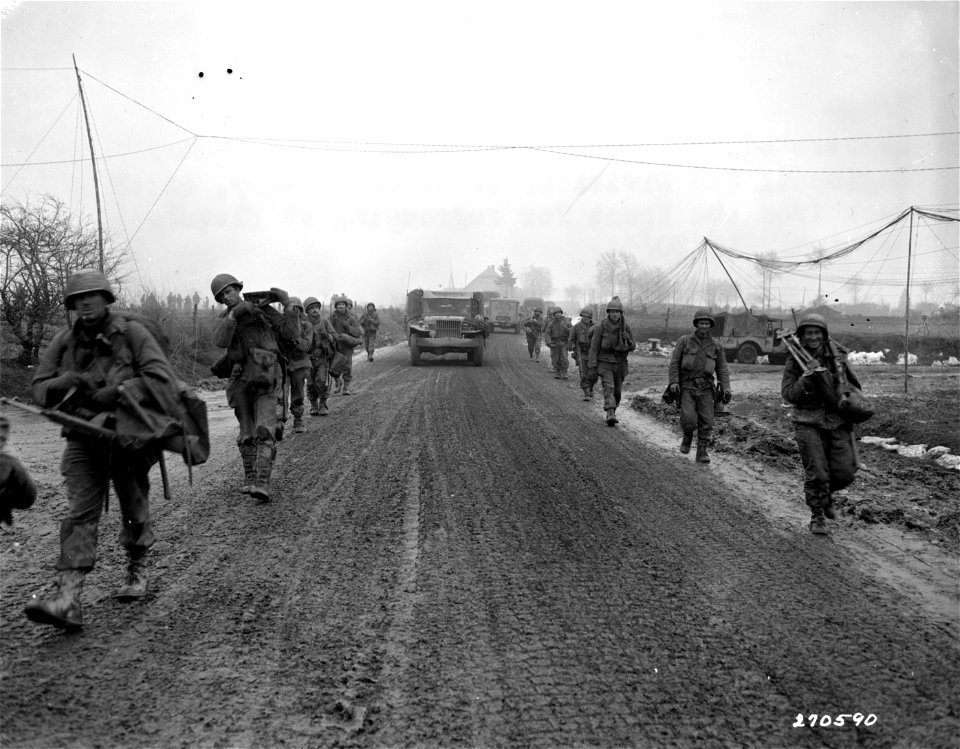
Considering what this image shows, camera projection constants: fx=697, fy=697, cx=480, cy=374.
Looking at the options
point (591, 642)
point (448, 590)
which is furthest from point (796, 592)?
point (448, 590)

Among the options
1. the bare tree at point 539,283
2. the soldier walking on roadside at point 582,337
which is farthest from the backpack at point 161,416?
the bare tree at point 539,283

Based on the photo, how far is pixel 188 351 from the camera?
19.6 meters

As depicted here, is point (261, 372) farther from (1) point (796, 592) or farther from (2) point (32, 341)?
(2) point (32, 341)

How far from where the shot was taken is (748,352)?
26125mm

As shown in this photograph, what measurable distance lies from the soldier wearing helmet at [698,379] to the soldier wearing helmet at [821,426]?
250 cm

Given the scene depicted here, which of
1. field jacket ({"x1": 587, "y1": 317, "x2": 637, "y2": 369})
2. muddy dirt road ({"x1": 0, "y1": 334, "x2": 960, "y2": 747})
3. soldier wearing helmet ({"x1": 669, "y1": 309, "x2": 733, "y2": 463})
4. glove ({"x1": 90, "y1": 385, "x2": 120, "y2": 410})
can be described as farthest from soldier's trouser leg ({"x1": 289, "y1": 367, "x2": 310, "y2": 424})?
glove ({"x1": 90, "y1": 385, "x2": 120, "y2": 410})

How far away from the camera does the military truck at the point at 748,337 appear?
85.5 feet

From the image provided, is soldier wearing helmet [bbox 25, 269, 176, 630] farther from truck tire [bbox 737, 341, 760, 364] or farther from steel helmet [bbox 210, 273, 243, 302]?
truck tire [bbox 737, 341, 760, 364]

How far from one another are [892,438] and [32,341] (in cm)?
1593

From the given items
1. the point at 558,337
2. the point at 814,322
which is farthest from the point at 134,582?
the point at 558,337

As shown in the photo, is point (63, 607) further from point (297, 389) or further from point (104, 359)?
point (297, 389)

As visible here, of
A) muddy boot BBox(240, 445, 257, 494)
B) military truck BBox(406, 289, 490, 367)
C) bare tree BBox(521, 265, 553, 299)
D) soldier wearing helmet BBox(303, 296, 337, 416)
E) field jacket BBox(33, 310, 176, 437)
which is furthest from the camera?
bare tree BBox(521, 265, 553, 299)

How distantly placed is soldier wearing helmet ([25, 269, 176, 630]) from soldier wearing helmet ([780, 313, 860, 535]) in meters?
4.72

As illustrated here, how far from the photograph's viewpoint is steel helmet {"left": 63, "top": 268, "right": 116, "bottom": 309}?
3756 millimetres
